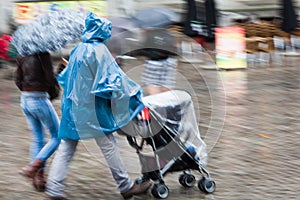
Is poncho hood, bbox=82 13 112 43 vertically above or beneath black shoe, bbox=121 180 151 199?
above

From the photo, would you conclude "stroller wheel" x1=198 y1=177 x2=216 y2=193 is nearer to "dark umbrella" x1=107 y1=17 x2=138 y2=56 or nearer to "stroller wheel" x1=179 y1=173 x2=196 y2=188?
"stroller wheel" x1=179 y1=173 x2=196 y2=188

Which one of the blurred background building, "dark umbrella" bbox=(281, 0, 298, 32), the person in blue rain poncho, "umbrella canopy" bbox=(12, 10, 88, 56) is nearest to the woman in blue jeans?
"umbrella canopy" bbox=(12, 10, 88, 56)

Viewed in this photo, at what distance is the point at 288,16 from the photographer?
16766mm

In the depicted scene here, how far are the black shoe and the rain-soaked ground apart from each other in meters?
0.16

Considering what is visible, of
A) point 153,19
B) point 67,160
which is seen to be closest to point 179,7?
point 153,19

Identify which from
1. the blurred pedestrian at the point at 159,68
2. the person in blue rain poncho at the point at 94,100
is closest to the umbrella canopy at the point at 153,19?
the blurred pedestrian at the point at 159,68

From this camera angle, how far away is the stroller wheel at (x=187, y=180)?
7918mm

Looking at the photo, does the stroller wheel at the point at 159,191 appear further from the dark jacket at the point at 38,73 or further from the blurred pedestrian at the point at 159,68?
the dark jacket at the point at 38,73

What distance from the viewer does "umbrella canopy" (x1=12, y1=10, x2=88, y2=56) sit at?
24.1ft

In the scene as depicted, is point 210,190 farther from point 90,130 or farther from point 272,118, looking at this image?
point 272,118

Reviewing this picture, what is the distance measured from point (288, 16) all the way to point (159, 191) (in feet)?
33.1

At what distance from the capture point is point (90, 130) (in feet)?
23.3

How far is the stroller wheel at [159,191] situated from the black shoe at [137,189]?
0.08 m

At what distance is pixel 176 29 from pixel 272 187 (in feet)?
30.2
